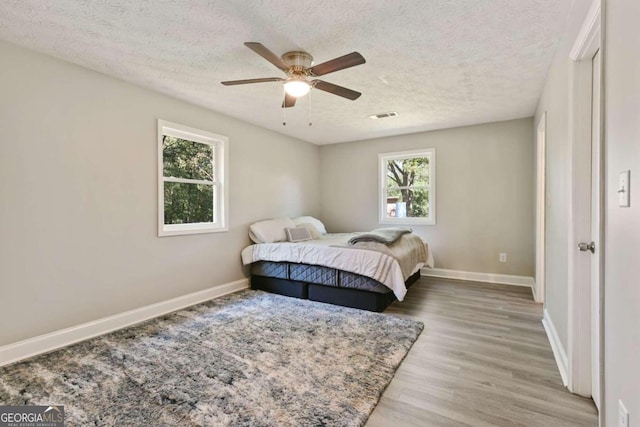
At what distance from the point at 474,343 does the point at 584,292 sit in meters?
1.00

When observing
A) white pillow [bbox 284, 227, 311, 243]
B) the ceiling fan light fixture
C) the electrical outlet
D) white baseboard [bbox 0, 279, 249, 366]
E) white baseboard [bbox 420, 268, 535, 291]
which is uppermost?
the ceiling fan light fixture

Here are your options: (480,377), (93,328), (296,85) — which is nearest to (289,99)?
(296,85)

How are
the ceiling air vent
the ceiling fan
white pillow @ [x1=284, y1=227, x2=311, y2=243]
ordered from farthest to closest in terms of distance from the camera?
white pillow @ [x1=284, y1=227, x2=311, y2=243]
the ceiling air vent
the ceiling fan

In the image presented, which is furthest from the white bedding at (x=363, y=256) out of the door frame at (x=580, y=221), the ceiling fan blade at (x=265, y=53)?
the ceiling fan blade at (x=265, y=53)

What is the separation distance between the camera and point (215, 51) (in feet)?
7.90

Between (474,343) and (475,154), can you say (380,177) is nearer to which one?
(475,154)

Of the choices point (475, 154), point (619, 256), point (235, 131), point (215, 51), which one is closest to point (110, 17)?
point (215, 51)

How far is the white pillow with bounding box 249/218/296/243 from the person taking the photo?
168 inches

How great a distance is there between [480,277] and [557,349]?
244cm

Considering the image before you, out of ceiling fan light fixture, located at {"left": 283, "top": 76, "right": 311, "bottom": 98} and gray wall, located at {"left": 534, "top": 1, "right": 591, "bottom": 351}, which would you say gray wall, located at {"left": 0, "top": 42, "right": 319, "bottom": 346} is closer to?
ceiling fan light fixture, located at {"left": 283, "top": 76, "right": 311, "bottom": 98}

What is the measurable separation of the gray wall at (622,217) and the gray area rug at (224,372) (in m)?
1.14

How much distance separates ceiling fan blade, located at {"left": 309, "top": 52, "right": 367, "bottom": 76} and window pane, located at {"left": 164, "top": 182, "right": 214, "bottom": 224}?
2233 millimetres

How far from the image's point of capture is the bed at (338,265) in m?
3.27

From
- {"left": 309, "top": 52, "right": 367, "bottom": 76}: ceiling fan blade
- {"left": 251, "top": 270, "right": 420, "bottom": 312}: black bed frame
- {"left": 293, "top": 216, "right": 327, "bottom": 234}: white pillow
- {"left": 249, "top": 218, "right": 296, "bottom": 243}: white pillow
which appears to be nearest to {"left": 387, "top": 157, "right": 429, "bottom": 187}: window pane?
{"left": 293, "top": 216, "right": 327, "bottom": 234}: white pillow
